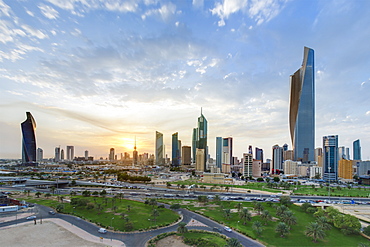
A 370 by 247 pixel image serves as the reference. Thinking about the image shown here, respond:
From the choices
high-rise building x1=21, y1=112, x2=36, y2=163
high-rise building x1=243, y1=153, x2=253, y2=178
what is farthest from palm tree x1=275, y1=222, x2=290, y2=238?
high-rise building x1=21, y1=112, x2=36, y2=163

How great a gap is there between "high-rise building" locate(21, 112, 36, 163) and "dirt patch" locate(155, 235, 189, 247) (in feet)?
589

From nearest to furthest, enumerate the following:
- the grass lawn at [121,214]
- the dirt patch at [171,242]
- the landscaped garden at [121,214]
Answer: the dirt patch at [171,242] → the landscaped garden at [121,214] → the grass lawn at [121,214]

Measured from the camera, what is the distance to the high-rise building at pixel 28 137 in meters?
170

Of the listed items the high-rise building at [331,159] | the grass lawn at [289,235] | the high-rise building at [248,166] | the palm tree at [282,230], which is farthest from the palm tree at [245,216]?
the high-rise building at [331,159]

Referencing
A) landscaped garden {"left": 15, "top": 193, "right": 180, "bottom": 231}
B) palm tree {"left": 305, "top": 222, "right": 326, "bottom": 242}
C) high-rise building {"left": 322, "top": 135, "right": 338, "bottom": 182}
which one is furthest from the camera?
high-rise building {"left": 322, "top": 135, "right": 338, "bottom": 182}

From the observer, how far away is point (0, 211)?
4556cm

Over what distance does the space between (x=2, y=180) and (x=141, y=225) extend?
273 ft

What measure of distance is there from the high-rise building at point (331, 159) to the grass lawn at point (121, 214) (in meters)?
121

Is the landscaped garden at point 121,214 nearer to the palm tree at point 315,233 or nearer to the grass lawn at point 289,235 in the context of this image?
the grass lawn at point 289,235

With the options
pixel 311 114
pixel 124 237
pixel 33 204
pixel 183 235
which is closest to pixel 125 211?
pixel 124 237

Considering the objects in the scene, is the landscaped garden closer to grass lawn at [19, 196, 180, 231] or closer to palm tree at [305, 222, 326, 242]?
grass lawn at [19, 196, 180, 231]

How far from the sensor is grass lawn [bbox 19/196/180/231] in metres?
39.4

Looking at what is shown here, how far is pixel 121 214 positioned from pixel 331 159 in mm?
131203

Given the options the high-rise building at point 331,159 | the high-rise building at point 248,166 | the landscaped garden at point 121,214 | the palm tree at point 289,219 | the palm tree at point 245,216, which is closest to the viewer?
the landscaped garden at point 121,214
